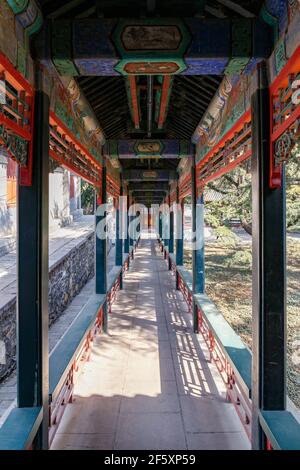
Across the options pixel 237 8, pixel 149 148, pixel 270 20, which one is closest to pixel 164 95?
pixel 237 8

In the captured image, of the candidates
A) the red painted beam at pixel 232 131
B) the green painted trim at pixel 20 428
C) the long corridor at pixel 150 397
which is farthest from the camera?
the long corridor at pixel 150 397

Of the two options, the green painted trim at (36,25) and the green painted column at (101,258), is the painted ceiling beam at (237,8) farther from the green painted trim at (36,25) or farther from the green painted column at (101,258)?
the green painted column at (101,258)

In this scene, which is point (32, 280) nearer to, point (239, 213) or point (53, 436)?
point (53, 436)

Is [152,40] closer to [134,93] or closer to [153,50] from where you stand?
[153,50]

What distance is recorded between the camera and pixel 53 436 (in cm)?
340

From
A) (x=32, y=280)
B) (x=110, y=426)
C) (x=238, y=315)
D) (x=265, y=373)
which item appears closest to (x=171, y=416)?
(x=110, y=426)

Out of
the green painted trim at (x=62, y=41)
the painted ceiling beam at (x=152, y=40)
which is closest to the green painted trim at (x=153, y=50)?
the painted ceiling beam at (x=152, y=40)

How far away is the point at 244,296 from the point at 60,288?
5778mm

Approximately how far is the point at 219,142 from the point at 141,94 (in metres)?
1.56

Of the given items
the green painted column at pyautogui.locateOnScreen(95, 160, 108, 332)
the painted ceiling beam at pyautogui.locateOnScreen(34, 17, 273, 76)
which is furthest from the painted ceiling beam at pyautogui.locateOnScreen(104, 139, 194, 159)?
the painted ceiling beam at pyautogui.locateOnScreen(34, 17, 273, 76)

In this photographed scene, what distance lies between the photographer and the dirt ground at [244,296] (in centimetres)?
Answer: 582

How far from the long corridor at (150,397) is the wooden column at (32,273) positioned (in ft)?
4.00

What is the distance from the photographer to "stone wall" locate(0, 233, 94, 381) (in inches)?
212

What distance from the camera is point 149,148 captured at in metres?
6.32
